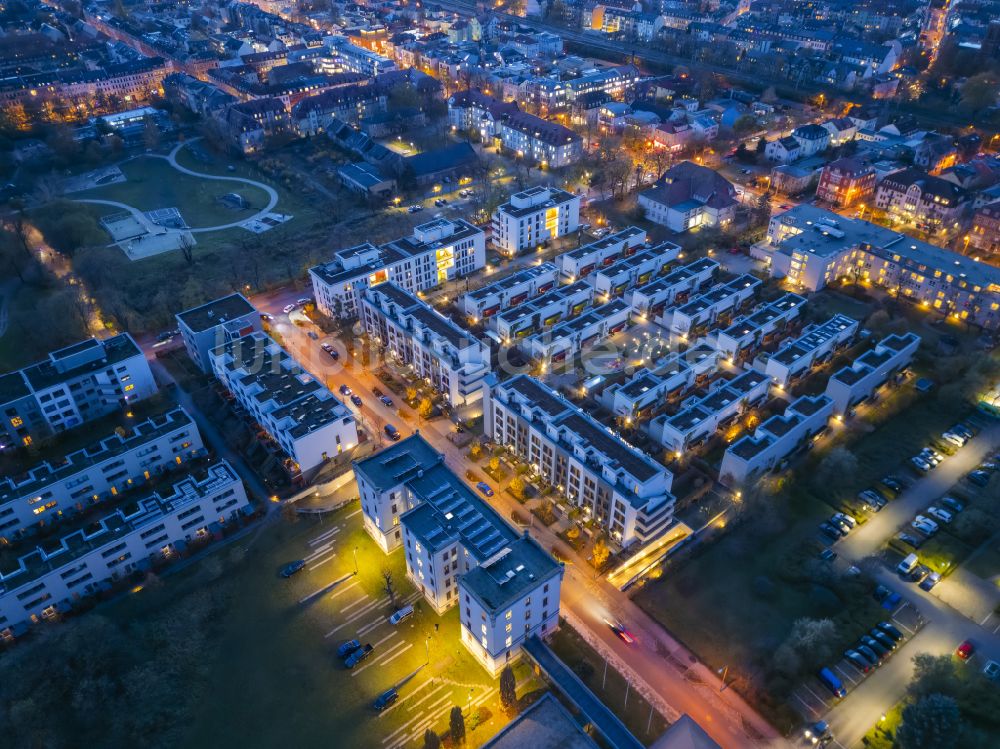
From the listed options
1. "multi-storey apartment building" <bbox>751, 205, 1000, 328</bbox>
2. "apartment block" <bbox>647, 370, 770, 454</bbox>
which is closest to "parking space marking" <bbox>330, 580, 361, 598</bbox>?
"apartment block" <bbox>647, 370, 770, 454</bbox>

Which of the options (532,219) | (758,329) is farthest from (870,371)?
(532,219)

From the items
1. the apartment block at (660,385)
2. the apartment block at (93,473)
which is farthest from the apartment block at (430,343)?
the apartment block at (93,473)

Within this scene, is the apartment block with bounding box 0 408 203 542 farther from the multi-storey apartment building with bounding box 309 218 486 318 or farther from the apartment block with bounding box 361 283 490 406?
the multi-storey apartment building with bounding box 309 218 486 318

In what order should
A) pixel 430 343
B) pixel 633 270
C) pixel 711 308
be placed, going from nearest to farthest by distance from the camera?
pixel 430 343 → pixel 711 308 → pixel 633 270

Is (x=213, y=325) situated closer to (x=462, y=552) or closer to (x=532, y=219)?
(x=462, y=552)

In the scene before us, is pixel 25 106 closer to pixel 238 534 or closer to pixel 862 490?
pixel 238 534

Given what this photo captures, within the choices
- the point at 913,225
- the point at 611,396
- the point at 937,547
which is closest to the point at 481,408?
the point at 611,396
